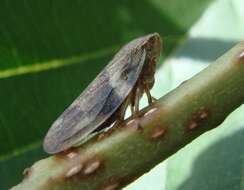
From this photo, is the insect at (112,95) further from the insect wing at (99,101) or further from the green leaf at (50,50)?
the green leaf at (50,50)

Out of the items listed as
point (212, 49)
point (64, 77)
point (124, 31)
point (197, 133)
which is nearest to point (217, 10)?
point (212, 49)

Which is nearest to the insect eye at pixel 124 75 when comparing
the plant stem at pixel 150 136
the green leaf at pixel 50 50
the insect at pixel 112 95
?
the insect at pixel 112 95

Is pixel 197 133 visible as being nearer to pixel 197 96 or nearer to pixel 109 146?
pixel 197 96

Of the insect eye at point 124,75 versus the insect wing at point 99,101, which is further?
the insect eye at point 124,75

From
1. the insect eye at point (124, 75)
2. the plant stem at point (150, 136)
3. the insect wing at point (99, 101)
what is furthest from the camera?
the insect eye at point (124, 75)

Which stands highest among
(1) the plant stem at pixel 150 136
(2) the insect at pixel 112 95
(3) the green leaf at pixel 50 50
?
(3) the green leaf at pixel 50 50

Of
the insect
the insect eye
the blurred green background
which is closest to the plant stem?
the insect

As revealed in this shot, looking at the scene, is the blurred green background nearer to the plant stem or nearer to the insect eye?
the insect eye

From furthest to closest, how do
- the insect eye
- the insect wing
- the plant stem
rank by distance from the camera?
the insect eye → the insect wing → the plant stem
